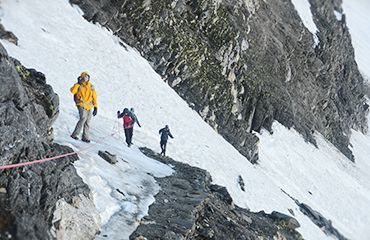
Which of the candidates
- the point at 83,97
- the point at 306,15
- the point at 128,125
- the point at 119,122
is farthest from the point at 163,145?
the point at 306,15

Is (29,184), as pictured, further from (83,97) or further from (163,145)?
(163,145)

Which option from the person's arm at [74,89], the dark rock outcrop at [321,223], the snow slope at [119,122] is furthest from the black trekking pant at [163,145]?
the dark rock outcrop at [321,223]

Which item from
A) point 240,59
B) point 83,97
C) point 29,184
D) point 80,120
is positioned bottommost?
point 29,184

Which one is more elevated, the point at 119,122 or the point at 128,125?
the point at 128,125

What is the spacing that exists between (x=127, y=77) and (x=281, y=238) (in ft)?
60.5

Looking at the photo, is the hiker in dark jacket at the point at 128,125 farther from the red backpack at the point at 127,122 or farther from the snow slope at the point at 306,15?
the snow slope at the point at 306,15

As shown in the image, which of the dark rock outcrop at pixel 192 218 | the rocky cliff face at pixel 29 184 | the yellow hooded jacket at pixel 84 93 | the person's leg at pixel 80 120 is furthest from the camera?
the person's leg at pixel 80 120

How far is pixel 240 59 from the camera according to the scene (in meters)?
47.4

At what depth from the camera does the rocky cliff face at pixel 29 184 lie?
614 centimetres

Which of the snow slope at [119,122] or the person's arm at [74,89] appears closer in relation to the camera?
the person's arm at [74,89]

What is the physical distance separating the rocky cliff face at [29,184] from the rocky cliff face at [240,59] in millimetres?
25922

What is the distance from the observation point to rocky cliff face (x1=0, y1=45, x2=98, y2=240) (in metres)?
6.14

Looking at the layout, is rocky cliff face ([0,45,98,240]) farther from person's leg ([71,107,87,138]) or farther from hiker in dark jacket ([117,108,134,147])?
hiker in dark jacket ([117,108,134,147])

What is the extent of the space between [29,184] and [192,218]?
169 inches
